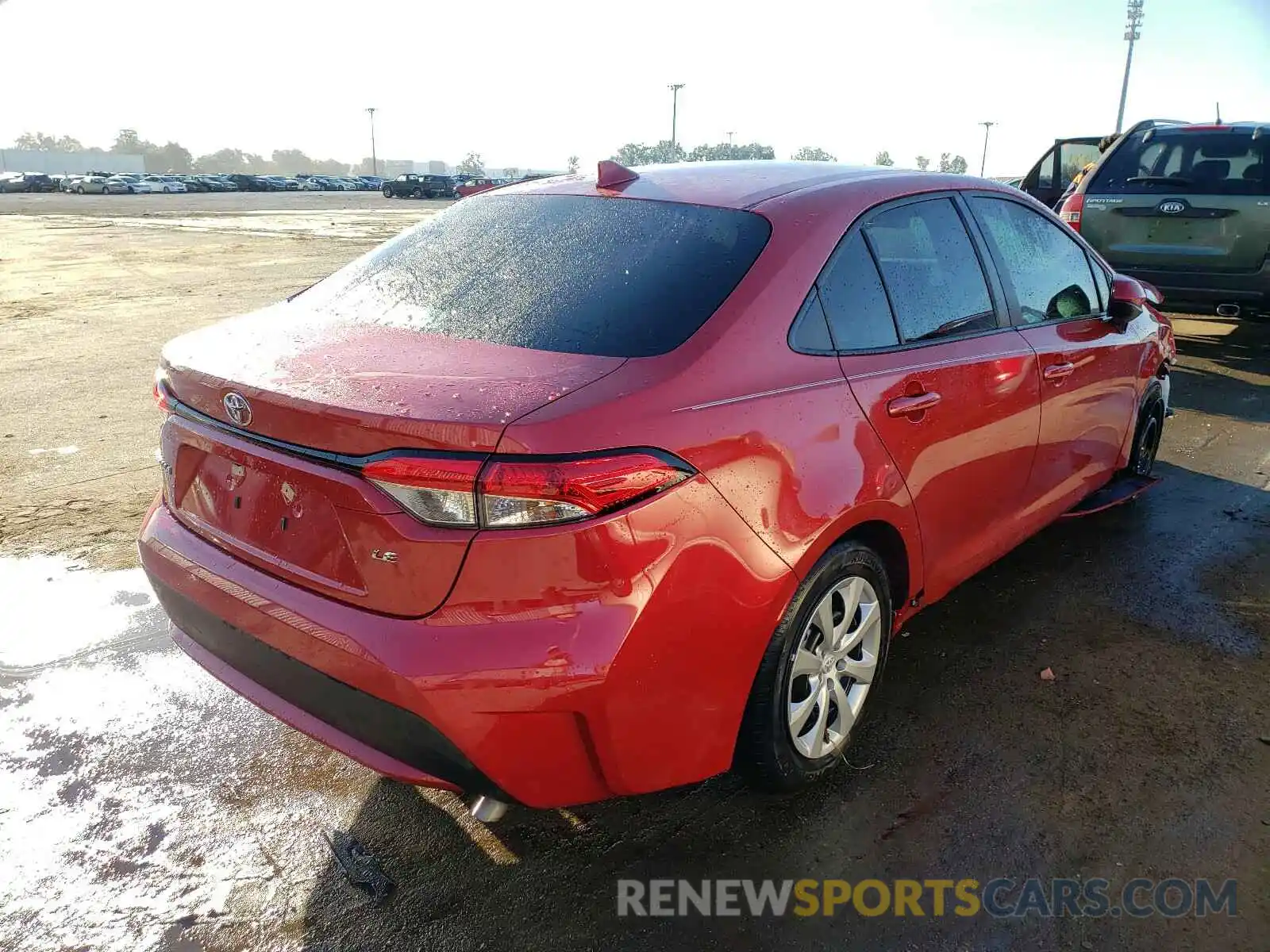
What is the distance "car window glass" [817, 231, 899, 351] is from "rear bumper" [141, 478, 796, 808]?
720 mm

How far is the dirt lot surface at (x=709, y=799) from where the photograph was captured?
2.26m

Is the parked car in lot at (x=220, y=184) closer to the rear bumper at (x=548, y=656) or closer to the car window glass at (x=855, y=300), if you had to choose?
the car window glass at (x=855, y=300)

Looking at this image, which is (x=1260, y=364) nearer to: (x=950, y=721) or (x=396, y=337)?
(x=950, y=721)

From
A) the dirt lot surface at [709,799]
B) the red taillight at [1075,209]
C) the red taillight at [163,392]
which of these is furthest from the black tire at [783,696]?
the red taillight at [1075,209]

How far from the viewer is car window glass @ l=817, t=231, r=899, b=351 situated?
2576 millimetres

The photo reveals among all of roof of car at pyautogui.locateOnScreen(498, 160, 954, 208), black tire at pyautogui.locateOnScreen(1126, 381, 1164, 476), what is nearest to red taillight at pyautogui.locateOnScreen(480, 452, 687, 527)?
roof of car at pyautogui.locateOnScreen(498, 160, 954, 208)

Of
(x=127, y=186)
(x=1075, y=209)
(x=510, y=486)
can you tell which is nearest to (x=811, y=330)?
(x=510, y=486)

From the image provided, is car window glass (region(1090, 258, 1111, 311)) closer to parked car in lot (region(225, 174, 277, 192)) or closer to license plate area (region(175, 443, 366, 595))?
license plate area (region(175, 443, 366, 595))

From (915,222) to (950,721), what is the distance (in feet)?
5.27

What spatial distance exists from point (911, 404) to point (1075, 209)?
260 inches

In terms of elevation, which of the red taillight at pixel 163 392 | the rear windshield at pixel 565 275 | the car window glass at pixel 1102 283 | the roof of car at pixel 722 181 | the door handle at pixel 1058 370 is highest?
the roof of car at pixel 722 181

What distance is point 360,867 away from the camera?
243 cm

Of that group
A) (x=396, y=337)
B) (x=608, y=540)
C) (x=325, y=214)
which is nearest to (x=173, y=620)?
(x=396, y=337)

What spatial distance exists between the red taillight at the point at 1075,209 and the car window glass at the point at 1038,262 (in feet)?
15.4
